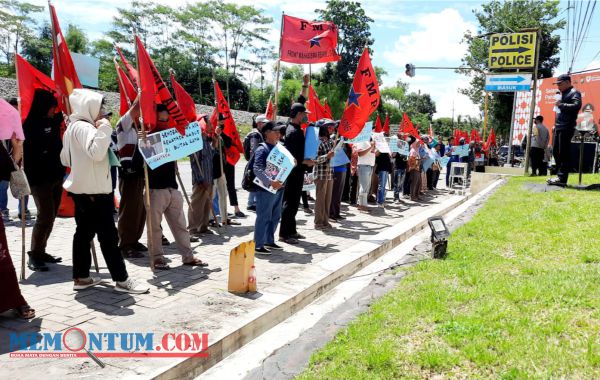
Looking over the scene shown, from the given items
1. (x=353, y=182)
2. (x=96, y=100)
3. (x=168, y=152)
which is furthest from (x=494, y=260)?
(x=353, y=182)

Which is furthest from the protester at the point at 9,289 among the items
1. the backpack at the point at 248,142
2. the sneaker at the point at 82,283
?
the backpack at the point at 248,142

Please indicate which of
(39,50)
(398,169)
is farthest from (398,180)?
(39,50)

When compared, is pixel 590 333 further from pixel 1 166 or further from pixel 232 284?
pixel 1 166

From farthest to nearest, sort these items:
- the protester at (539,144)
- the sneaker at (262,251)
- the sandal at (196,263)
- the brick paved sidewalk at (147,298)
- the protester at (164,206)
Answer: the protester at (539,144) < the sneaker at (262,251) < the sandal at (196,263) < the protester at (164,206) < the brick paved sidewalk at (147,298)

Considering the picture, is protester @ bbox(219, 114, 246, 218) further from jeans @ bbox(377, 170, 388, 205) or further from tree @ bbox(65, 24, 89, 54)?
tree @ bbox(65, 24, 89, 54)

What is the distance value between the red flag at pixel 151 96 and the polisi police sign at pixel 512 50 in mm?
21316

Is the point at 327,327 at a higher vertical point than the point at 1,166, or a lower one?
lower

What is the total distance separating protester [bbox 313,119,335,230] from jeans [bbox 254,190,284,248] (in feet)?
5.82

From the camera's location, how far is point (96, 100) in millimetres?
4918

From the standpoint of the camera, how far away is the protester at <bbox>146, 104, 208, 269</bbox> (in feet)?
19.5

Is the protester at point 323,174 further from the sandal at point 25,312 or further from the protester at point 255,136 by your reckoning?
the sandal at point 25,312

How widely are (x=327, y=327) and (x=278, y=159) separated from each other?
3.20m

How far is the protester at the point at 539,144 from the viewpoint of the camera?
14.1 m

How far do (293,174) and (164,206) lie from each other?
2682 mm
